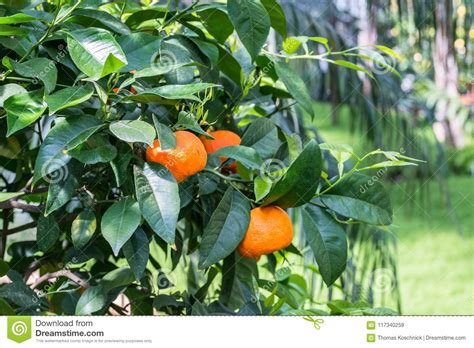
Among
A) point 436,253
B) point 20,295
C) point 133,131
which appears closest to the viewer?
point 133,131

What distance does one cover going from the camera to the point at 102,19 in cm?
50

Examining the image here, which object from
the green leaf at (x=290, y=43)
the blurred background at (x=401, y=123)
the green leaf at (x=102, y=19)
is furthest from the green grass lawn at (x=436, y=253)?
the green leaf at (x=102, y=19)

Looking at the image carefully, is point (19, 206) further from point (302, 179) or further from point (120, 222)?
point (302, 179)

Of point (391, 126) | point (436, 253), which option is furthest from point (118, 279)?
point (436, 253)

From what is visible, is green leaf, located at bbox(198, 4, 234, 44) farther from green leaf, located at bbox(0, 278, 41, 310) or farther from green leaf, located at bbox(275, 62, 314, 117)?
green leaf, located at bbox(0, 278, 41, 310)

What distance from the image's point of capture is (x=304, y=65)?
144 cm

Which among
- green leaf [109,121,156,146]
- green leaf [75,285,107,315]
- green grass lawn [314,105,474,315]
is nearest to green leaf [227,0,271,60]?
green leaf [109,121,156,146]

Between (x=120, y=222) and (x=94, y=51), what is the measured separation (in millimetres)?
113

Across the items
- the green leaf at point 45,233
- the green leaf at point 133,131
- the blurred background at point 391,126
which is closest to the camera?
the green leaf at point 133,131

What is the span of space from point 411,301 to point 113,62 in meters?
1.67

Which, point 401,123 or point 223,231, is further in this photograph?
Result: point 401,123

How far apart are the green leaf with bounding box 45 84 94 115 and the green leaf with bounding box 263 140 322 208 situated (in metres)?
0.14

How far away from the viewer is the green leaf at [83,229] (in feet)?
1.64

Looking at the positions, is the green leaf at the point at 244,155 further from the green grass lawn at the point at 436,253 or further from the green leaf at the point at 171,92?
the green grass lawn at the point at 436,253
